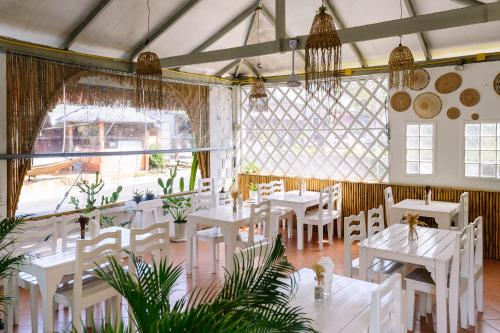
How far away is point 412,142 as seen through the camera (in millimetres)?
5566

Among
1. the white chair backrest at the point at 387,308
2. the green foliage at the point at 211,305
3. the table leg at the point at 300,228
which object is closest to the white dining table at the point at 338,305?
the white chair backrest at the point at 387,308

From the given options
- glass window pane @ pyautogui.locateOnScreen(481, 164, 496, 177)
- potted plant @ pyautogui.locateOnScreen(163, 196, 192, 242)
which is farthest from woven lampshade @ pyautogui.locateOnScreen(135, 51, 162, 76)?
glass window pane @ pyautogui.locateOnScreen(481, 164, 496, 177)

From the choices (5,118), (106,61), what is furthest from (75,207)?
(106,61)

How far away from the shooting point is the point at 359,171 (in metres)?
6.04

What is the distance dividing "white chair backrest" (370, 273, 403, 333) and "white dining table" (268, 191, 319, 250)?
3299mm

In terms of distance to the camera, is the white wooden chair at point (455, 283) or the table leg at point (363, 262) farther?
the table leg at point (363, 262)

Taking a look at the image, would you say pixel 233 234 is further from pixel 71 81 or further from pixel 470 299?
pixel 71 81

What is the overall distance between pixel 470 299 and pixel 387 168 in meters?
2.82

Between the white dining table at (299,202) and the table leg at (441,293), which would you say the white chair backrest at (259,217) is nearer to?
the white dining table at (299,202)

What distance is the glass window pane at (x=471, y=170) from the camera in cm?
512

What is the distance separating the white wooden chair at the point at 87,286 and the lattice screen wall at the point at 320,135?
13.0 ft

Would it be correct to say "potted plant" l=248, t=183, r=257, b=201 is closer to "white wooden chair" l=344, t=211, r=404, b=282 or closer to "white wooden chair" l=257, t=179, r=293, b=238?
"white wooden chair" l=257, t=179, r=293, b=238

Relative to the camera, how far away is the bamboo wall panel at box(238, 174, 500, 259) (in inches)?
195

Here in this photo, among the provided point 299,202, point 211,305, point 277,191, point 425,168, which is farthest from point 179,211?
point 211,305
